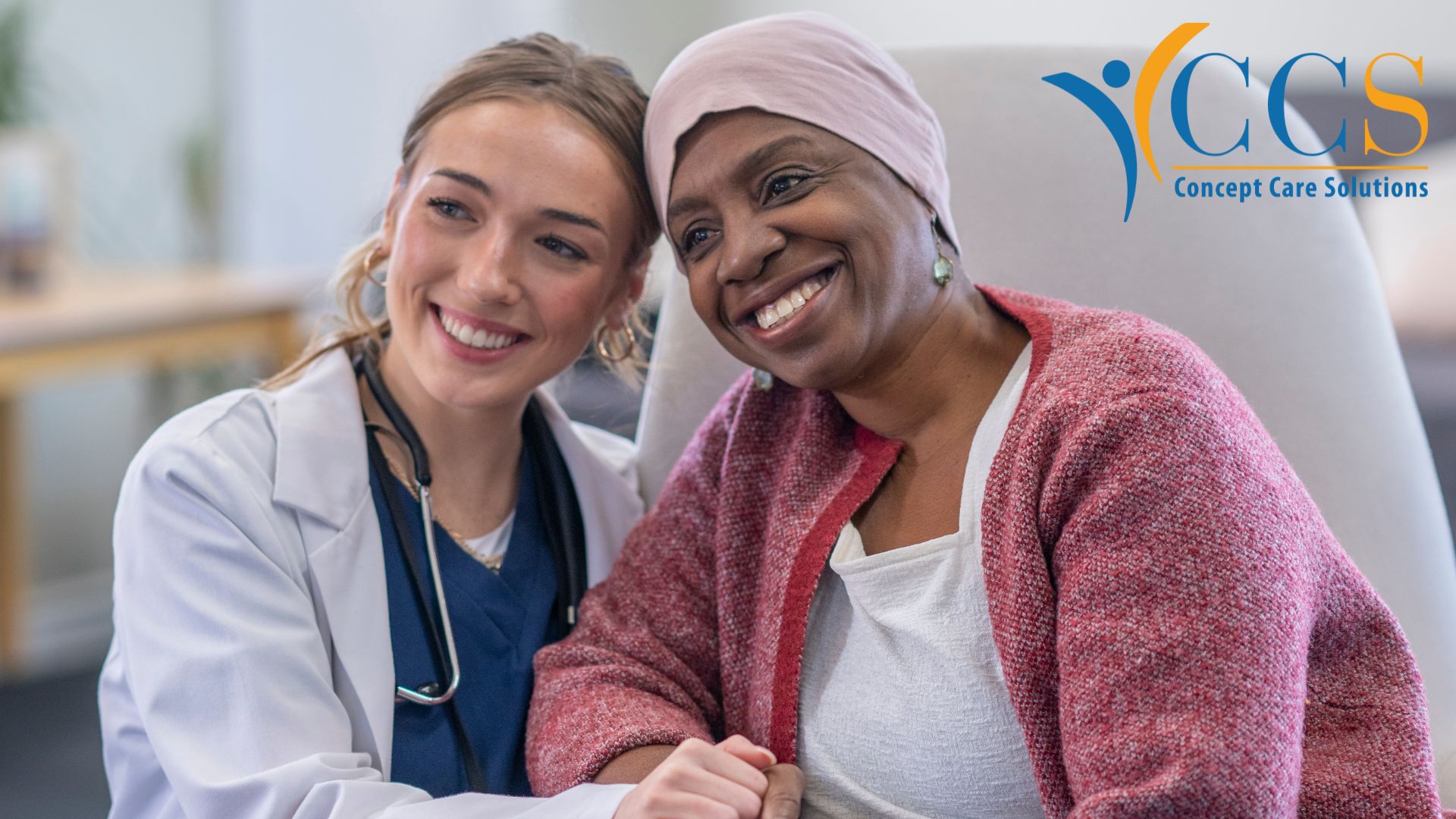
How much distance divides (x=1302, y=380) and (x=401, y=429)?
94cm

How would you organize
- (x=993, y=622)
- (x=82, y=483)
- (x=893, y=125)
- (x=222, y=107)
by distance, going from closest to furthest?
(x=993, y=622) < (x=893, y=125) < (x=82, y=483) < (x=222, y=107)

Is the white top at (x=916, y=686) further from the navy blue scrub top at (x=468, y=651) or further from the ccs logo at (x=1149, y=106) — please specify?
the ccs logo at (x=1149, y=106)

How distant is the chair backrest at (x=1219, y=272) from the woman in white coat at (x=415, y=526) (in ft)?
0.91

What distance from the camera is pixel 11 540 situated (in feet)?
10.3

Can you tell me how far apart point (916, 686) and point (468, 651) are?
1.50ft

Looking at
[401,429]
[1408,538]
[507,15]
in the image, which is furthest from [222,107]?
[1408,538]

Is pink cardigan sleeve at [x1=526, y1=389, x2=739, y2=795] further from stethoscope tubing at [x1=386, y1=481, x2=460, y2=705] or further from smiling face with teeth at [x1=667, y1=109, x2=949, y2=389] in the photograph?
smiling face with teeth at [x1=667, y1=109, x2=949, y2=389]

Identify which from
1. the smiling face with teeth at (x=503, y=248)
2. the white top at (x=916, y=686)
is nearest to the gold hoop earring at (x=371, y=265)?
the smiling face with teeth at (x=503, y=248)

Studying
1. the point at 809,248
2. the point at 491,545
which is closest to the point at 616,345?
the point at 491,545

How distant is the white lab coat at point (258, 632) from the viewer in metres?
1.13

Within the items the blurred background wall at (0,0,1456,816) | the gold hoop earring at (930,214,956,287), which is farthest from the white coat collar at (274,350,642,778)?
the blurred background wall at (0,0,1456,816)

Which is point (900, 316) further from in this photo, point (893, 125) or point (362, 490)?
point (362, 490)

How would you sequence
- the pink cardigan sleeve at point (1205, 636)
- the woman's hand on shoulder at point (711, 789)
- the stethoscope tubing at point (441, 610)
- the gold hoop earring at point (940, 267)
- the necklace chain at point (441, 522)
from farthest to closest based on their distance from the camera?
the necklace chain at point (441, 522) → the stethoscope tubing at point (441, 610) → the gold hoop earring at point (940, 267) → the woman's hand on shoulder at point (711, 789) → the pink cardigan sleeve at point (1205, 636)

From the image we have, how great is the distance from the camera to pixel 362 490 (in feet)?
4.28
